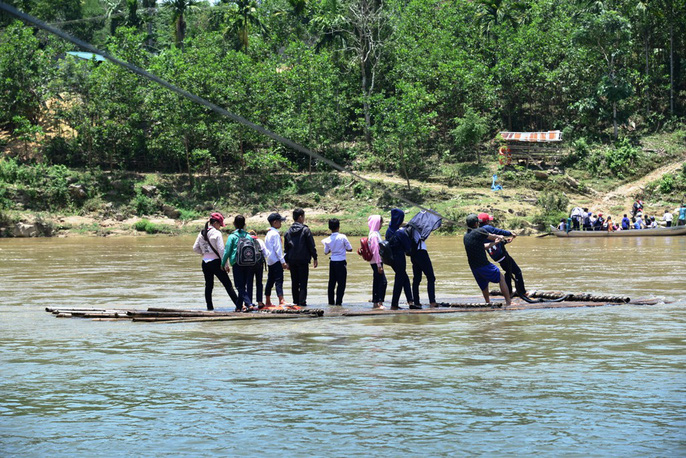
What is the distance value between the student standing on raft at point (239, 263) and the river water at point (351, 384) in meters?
0.85

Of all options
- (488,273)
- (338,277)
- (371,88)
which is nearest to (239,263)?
(338,277)

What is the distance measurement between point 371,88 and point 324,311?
4568 cm

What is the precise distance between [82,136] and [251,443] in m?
51.5

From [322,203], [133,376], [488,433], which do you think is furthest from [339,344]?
[322,203]

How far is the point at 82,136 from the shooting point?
55312 mm

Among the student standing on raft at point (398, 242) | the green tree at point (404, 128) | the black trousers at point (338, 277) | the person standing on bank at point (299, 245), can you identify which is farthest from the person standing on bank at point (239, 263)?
the green tree at point (404, 128)

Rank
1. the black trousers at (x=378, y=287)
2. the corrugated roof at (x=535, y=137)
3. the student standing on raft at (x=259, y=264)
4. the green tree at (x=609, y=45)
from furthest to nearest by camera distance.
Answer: the corrugated roof at (x=535, y=137) → the green tree at (x=609, y=45) → the black trousers at (x=378, y=287) → the student standing on raft at (x=259, y=264)

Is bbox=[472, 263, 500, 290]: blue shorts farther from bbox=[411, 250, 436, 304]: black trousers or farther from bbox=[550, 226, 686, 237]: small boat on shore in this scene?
bbox=[550, 226, 686, 237]: small boat on shore

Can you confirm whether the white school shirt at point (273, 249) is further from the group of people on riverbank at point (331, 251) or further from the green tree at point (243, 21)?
the green tree at point (243, 21)

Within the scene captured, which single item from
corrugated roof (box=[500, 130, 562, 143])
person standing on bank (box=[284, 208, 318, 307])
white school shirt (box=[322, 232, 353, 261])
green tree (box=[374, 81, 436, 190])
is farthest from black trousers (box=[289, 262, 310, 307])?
corrugated roof (box=[500, 130, 562, 143])

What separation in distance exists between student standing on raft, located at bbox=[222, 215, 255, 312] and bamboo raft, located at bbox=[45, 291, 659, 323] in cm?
45

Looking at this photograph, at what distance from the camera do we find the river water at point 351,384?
264 inches

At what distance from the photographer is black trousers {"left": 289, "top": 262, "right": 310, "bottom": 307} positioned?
13984 millimetres

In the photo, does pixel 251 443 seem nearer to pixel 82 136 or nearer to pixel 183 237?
pixel 183 237
